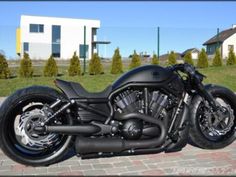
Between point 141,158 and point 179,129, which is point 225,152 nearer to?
point 179,129

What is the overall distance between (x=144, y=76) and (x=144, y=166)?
111 centimetres

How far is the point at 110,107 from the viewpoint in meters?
4.20

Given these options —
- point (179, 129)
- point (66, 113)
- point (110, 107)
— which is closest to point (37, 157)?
point (66, 113)

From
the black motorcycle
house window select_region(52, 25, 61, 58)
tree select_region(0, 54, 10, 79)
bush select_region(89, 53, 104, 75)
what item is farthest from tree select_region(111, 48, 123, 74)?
house window select_region(52, 25, 61, 58)

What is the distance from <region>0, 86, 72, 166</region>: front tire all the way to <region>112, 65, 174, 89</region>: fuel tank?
2.58ft

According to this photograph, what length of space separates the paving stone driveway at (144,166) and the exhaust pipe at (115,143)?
0.76ft

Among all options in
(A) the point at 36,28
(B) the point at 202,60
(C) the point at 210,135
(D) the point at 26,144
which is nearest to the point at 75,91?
(D) the point at 26,144

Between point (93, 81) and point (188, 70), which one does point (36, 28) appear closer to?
point (93, 81)

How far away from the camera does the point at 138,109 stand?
4.29 m

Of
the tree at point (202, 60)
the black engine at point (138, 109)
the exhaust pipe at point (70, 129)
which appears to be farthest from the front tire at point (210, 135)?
the tree at point (202, 60)

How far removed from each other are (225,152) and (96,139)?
6.40ft

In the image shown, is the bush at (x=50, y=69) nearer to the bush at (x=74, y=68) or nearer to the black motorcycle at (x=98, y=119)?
the bush at (x=74, y=68)

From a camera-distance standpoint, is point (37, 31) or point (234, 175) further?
point (37, 31)

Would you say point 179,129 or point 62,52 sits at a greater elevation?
point 62,52
